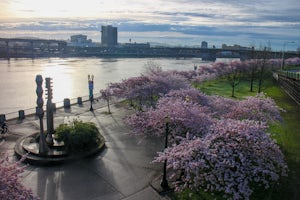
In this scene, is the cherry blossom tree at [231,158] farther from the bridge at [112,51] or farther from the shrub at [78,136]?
the bridge at [112,51]

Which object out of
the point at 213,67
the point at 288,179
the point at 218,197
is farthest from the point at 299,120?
the point at 213,67

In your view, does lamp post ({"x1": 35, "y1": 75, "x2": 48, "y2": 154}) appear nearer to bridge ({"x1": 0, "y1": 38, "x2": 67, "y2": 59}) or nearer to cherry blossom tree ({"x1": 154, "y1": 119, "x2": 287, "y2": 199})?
cherry blossom tree ({"x1": 154, "y1": 119, "x2": 287, "y2": 199})

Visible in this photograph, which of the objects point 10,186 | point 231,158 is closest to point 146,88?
point 231,158

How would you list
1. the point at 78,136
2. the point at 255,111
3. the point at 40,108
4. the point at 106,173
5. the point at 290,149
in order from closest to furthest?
the point at 106,173 < the point at 40,108 < the point at 78,136 < the point at 255,111 < the point at 290,149

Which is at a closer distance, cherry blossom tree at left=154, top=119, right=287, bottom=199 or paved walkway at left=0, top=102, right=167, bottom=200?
cherry blossom tree at left=154, top=119, right=287, bottom=199

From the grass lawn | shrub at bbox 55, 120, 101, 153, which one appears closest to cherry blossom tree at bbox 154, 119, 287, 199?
the grass lawn

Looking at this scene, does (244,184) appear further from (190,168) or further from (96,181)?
(96,181)

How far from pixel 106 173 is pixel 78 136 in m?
3.06

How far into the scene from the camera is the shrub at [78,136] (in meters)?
17.3

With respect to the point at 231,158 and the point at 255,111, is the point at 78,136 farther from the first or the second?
the point at 255,111

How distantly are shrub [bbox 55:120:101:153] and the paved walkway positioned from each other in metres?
0.91

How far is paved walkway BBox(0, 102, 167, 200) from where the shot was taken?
13492mm

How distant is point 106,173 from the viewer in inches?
611

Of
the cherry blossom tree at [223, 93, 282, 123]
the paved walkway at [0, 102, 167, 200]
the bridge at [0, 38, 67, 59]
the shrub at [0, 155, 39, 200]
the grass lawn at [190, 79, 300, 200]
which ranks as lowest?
the paved walkway at [0, 102, 167, 200]
